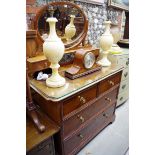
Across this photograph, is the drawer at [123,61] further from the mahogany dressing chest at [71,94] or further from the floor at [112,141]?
the floor at [112,141]

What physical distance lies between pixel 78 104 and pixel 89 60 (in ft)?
1.26

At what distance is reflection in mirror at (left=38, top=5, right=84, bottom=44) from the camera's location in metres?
1.31

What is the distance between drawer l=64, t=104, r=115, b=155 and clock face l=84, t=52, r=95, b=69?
1.86 ft

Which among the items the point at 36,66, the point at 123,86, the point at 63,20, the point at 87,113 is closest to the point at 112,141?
the point at 87,113

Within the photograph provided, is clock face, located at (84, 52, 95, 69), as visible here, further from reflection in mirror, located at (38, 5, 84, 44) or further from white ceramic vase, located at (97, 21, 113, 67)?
reflection in mirror, located at (38, 5, 84, 44)

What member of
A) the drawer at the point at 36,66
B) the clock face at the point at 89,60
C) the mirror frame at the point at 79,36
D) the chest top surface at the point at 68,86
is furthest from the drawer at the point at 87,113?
the mirror frame at the point at 79,36

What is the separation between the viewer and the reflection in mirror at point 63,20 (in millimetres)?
1306

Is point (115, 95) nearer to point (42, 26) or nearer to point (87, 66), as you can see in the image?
point (87, 66)

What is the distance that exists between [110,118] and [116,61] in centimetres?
69

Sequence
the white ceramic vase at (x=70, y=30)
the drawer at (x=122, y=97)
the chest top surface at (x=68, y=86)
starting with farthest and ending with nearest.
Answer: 1. the drawer at (x=122, y=97)
2. the white ceramic vase at (x=70, y=30)
3. the chest top surface at (x=68, y=86)

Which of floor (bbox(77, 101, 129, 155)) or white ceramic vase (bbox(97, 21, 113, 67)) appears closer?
white ceramic vase (bbox(97, 21, 113, 67))

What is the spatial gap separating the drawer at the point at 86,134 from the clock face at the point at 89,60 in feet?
1.86

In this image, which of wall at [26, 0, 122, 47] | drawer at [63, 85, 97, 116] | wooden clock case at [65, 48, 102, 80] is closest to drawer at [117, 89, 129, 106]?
wall at [26, 0, 122, 47]
